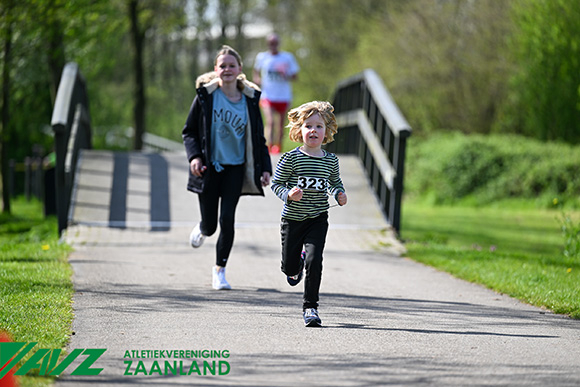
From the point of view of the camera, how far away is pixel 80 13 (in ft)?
45.8

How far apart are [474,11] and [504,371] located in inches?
754

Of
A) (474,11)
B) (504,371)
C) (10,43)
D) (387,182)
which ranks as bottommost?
(504,371)

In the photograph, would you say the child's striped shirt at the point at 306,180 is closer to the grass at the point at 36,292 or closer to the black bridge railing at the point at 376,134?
the grass at the point at 36,292

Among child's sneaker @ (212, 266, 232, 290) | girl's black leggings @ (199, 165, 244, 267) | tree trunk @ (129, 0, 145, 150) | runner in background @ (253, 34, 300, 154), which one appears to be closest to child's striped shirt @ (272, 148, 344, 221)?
girl's black leggings @ (199, 165, 244, 267)

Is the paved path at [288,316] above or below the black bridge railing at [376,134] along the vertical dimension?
below

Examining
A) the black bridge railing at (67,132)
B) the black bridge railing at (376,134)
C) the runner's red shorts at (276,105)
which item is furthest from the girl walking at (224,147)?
the runner's red shorts at (276,105)

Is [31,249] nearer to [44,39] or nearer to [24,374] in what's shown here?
[24,374]

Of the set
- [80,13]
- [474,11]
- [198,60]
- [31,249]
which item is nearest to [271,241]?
[31,249]

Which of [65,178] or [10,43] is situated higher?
[10,43]

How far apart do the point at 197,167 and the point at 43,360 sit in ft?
9.68

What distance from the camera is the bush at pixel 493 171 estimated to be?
16031 millimetres

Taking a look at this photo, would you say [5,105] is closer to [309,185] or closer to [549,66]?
[309,185]

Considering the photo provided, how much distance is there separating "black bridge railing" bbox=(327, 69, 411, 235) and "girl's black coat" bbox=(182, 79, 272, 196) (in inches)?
144

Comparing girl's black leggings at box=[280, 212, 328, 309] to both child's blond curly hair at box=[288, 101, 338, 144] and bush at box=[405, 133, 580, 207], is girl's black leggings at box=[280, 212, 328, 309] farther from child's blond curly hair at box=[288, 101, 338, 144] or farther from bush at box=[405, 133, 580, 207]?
bush at box=[405, 133, 580, 207]
